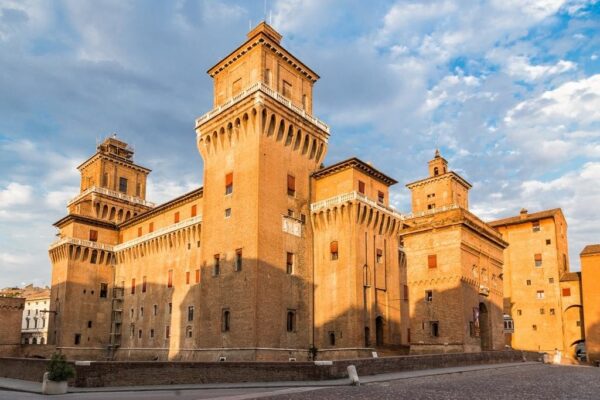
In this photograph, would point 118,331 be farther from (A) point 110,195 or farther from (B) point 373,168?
(B) point 373,168

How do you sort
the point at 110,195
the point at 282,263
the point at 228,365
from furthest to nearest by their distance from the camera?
1. the point at 110,195
2. the point at 282,263
3. the point at 228,365

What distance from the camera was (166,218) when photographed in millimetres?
59219

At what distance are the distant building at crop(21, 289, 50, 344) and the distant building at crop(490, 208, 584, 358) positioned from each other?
89499 mm

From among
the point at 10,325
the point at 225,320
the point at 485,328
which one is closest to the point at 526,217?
the point at 485,328

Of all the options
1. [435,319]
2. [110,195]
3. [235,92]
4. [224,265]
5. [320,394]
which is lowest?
[320,394]

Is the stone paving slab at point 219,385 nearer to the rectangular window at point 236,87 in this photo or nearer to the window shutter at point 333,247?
the window shutter at point 333,247

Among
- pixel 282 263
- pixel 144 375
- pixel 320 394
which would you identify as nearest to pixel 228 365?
pixel 144 375

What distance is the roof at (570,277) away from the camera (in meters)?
62.5

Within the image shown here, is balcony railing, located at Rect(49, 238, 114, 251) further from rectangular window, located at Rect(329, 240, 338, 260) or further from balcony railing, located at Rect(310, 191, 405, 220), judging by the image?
rectangular window, located at Rect(329, 240, 338, 260)

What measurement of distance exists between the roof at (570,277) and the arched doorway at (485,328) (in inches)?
1029

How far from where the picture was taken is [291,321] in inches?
1709

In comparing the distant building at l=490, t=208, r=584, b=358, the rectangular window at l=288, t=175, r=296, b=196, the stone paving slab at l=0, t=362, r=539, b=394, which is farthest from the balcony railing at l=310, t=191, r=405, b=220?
the distant building at l=490, t=208, r=584, b=358

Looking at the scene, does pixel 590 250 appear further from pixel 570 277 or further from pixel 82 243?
pixel 82 243

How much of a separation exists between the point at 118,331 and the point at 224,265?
26.3 meters
